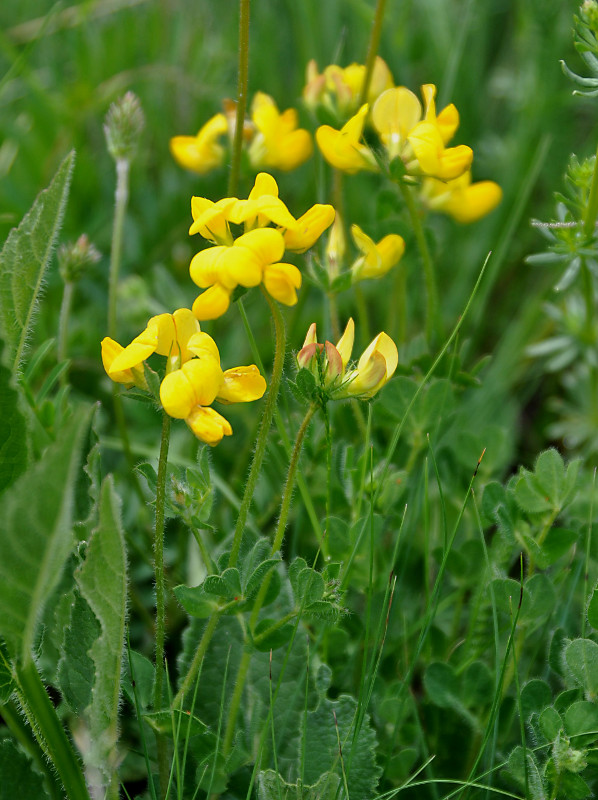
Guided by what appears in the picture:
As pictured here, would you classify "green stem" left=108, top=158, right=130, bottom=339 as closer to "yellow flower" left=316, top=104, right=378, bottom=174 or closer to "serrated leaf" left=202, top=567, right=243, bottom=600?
"yellow flower" left=316, top=104, right=378, bottom=174

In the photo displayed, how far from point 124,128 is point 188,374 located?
3.36ft

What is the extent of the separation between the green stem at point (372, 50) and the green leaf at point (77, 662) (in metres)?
1.36

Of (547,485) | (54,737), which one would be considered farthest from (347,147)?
(54,737)

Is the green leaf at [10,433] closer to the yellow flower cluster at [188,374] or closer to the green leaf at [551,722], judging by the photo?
the yellow flower cluster at [188,374]

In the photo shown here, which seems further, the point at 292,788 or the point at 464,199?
the point at 464,199

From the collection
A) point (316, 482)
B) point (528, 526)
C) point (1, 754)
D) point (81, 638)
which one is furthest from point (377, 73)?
point (1, 754)

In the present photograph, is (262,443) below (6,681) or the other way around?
the other way around

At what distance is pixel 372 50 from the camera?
2.03 metres

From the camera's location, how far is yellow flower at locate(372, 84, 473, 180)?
1666 mm

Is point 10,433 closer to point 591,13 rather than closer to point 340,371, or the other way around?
point 340,371

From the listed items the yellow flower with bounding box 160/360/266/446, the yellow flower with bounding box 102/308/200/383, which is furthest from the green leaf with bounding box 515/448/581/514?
the yellow flower with bounding box 102/308/200/383

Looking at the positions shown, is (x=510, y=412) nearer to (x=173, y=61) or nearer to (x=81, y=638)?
(x=81, y=638)

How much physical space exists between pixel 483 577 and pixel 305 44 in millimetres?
2390

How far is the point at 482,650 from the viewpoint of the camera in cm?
166
